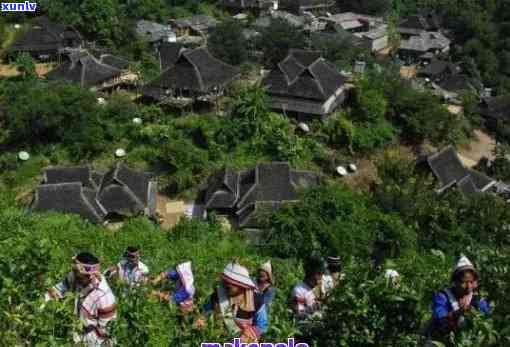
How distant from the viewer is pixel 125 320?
534cm

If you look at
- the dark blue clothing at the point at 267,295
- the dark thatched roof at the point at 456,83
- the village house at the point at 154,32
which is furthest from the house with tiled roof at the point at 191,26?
the dark blue clothing at the point at 267,295

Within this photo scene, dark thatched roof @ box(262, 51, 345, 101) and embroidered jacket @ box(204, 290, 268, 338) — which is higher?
embroidered jacket @ box(204, 290, 268, 338)

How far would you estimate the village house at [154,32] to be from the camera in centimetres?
4084

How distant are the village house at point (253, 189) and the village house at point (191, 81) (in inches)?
244

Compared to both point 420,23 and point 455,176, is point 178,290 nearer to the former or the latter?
point 455,176

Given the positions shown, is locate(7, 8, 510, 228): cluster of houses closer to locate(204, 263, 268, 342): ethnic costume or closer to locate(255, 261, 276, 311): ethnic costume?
locate(255, 261, 276, 311): ethnic costume

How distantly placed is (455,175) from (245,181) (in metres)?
10.4

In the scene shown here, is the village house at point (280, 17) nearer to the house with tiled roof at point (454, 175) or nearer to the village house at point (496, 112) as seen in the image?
the village house at point (496, 112)

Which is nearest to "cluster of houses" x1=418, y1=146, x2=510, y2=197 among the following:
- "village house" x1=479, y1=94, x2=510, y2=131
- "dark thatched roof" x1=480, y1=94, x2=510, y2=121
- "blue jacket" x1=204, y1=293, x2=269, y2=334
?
"village house" x1=479, y1=94, x2=510, y2=131

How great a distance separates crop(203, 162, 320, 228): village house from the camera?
68.1 ft

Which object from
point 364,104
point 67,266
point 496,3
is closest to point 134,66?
point 364,104

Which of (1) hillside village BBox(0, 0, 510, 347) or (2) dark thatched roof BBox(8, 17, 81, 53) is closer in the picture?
(1) hillside village BBox(0, 0, 510, 347)

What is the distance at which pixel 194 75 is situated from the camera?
1042 inches

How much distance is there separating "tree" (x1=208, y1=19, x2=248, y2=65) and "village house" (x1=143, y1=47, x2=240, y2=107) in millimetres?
7366
